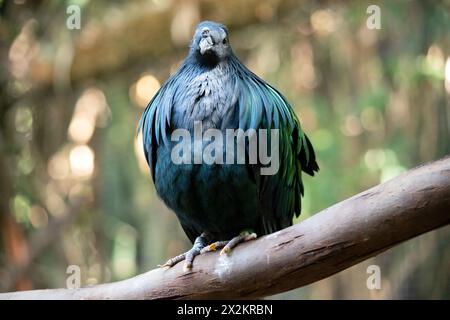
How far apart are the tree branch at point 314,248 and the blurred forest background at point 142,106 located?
3.61 metres

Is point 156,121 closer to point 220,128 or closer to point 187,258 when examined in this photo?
point 220,128

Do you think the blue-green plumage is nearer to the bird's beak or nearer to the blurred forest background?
the bird's beak

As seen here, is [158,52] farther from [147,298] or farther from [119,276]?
[147,298]

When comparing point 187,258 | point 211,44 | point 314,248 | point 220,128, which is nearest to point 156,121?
point 220,128

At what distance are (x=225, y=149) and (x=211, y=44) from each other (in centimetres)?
64

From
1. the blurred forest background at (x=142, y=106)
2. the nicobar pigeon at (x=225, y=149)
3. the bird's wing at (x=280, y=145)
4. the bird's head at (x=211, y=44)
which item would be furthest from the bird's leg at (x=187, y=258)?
the blurred forest background at (x=142, y=106)

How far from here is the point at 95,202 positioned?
26.4 feet

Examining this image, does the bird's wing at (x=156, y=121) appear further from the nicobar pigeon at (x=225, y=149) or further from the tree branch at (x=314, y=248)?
the tree branch at (x=314, y=248)

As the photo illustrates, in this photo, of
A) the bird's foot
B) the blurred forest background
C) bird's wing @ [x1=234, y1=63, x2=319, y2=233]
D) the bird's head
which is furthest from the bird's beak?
the blurred forest background

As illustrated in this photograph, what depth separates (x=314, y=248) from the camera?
339 cm

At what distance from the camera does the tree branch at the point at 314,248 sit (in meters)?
3.12
